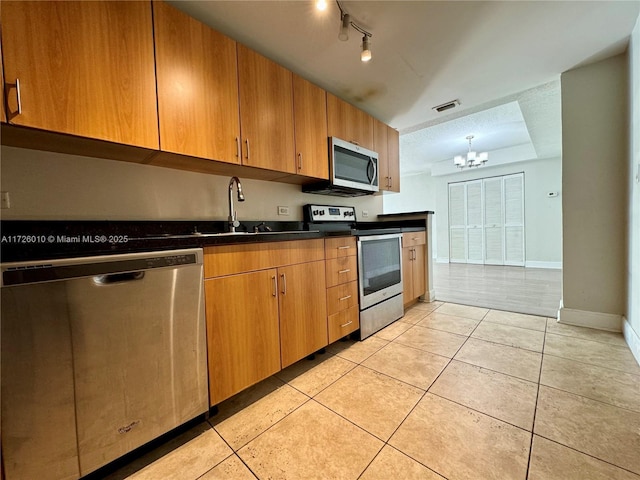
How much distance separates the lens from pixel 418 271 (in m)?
3.05

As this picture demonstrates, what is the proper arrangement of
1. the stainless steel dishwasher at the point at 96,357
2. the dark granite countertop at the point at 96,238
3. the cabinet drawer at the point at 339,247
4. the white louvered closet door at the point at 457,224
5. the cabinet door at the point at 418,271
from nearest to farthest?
the stainless steel dishwasher at the point at 96,357, the dark granite countertop at the point at 96,238, the cabinet drawer at the point at 339,247, the cabinet door at the point at 418,271, the white louvered closet door at the point at 457,224

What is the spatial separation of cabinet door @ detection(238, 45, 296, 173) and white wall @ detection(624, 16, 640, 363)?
7.95ft

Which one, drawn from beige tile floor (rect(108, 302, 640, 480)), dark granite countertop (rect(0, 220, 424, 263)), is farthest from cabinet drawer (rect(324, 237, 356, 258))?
beige tile floor (rect(108, 302, 640, 480))

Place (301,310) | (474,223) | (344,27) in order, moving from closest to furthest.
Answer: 1. (344,27)
2. (301,310)
3. (474,223)

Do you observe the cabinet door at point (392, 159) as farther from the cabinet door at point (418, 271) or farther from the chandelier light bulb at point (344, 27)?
the chandelier light bulb at point (344, 27)

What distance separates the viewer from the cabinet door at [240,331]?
126 centimetres

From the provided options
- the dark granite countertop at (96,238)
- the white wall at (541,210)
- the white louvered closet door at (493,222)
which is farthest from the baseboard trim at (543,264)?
the dark granite countertop at (96,238)

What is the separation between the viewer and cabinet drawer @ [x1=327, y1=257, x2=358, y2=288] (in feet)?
6.17

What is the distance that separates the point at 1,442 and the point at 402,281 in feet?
8.82

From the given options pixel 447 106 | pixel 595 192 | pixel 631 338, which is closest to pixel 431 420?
pixel 631 338

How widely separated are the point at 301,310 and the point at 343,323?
489mm

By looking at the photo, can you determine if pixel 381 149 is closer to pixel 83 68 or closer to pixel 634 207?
pixel 634 207

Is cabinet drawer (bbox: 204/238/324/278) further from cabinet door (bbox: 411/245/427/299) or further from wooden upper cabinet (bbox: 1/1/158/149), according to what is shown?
cabinet door (bbox: 411/245/427/299)

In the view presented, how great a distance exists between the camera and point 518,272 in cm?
498
